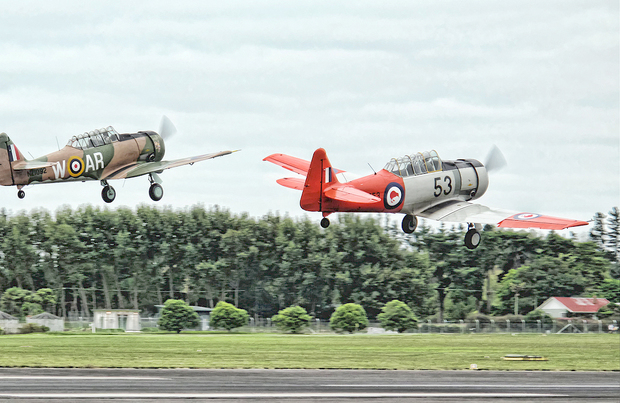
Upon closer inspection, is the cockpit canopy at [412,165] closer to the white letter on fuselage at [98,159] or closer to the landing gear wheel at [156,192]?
the landing gear wheel at [156,192]

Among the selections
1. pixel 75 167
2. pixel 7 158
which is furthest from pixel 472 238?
pixel 7 158

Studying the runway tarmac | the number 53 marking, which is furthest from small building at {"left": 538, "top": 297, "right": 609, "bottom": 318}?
the number 53 marking

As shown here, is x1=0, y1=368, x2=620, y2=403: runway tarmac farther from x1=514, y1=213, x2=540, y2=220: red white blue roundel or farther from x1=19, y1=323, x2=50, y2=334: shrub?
x1=19, y1=323, x2=50, y2=334: shrub

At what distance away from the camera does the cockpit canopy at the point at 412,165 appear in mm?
25750

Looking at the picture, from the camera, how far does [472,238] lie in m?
22.3

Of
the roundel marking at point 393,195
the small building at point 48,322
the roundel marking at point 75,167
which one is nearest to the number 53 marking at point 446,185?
the roundel marking at point 393,195

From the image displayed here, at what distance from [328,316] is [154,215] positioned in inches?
1277

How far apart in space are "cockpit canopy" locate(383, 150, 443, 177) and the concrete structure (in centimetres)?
9230

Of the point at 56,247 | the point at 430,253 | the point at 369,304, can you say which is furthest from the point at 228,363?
the point at 430,253

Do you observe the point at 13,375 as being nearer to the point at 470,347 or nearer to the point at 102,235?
the point at 470,347

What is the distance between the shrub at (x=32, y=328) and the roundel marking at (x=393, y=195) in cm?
7681

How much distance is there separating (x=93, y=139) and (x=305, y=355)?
1660 inches

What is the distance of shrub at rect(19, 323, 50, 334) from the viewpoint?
91875 mm

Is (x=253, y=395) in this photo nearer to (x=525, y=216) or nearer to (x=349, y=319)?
(x=525, y=216)
